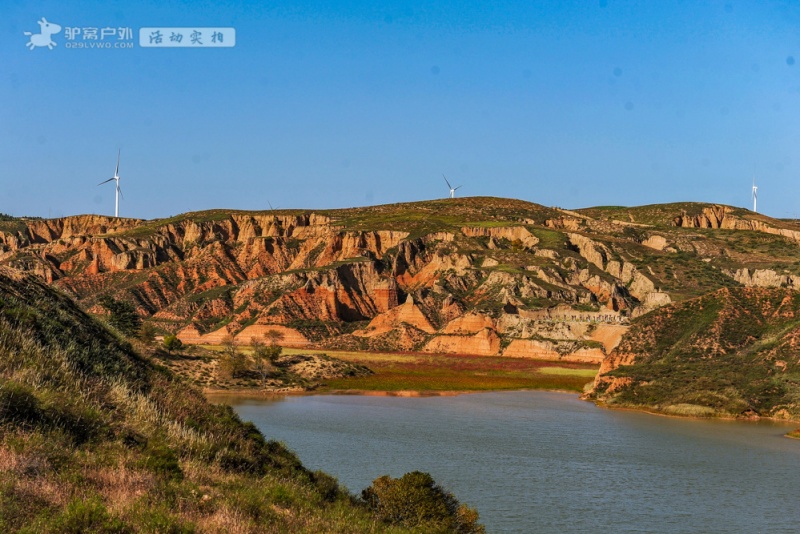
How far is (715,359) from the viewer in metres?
71.8

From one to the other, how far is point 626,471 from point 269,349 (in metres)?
59.6

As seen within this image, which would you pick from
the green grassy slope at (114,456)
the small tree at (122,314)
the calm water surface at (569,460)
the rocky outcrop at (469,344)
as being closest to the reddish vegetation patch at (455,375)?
the rocky outcrop at (469,344)

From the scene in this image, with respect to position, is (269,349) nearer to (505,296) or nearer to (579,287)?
(505,296)

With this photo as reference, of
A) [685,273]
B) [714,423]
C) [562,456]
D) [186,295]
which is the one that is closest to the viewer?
[562,456]

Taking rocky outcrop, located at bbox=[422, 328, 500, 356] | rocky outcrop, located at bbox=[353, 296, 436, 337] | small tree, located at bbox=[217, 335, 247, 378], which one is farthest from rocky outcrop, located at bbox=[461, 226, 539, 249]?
small tree, located at bbox=[217, 335, 247, 378]

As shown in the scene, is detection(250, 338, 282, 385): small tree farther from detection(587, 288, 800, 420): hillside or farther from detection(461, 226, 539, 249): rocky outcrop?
detection(461, 226, 539, 249): rocky outcrop

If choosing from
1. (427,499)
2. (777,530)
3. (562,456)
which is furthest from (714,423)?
(427,499)

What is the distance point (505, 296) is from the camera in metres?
128

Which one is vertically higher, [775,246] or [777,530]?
[775,246]

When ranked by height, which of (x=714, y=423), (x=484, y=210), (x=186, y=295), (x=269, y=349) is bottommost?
(x=714, y=423)

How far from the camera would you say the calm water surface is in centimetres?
2872

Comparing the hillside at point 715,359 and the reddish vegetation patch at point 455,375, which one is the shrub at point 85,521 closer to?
the hillside at point 715,359

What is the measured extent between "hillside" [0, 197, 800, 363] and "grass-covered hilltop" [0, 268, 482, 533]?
8967 cm

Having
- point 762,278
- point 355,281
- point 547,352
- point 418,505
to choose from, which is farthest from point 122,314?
point 762,278
